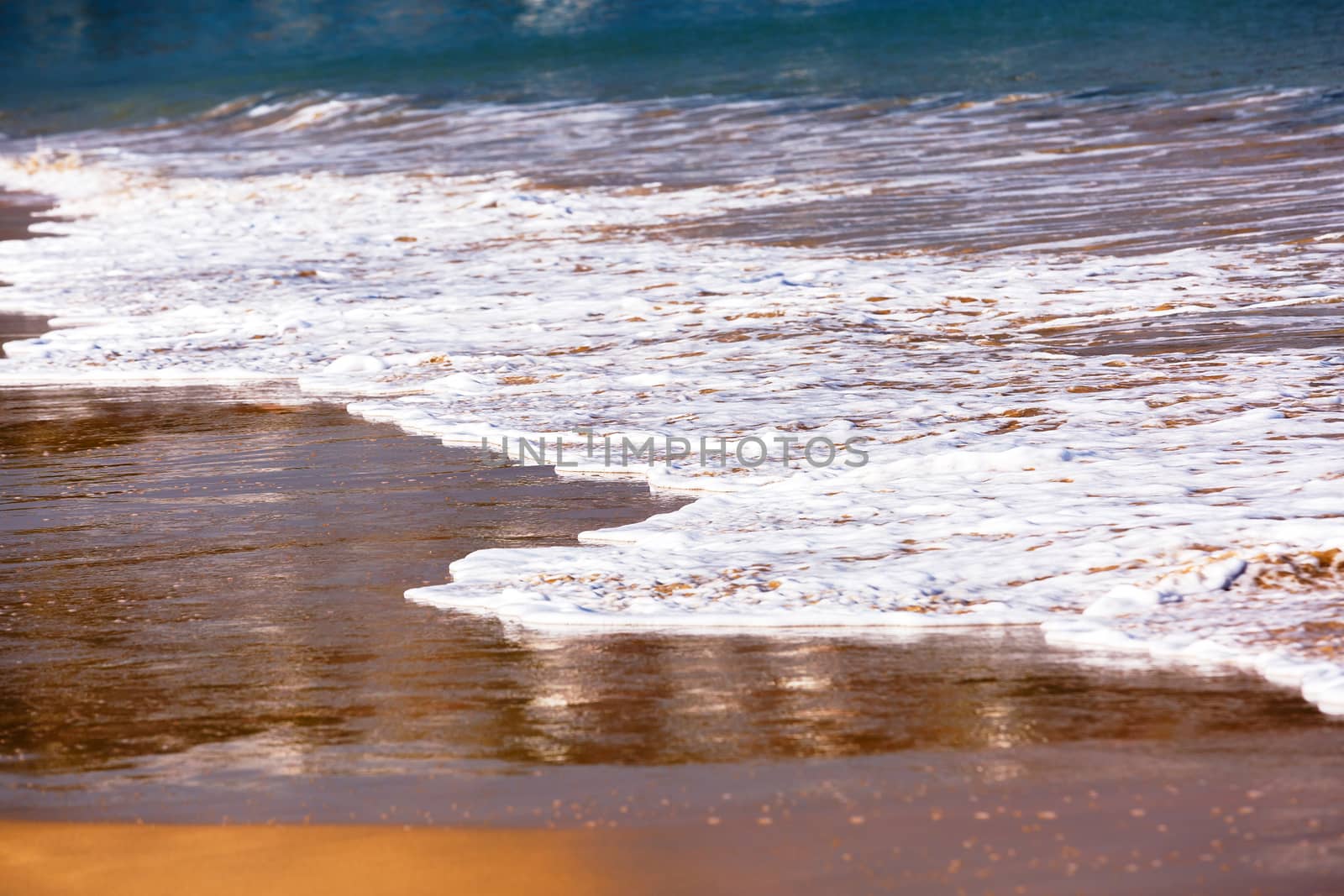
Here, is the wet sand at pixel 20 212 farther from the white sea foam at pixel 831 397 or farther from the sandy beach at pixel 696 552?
the sandy beach at pixel 696 552

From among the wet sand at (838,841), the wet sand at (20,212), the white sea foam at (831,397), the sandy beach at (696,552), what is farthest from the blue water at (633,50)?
the wet sand at (838,841)

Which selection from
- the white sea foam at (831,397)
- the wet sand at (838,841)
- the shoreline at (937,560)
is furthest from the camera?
the white sea foam at (831,397)

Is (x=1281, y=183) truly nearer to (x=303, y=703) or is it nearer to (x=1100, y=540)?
(x=1100, y=540)

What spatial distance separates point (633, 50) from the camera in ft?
177

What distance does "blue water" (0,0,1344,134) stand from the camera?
1420 inches

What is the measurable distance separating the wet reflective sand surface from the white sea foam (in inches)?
13.1

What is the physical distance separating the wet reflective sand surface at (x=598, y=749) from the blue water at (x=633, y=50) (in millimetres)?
24964

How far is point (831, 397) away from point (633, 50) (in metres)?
47.9

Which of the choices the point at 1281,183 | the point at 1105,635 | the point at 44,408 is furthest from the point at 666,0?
the point at 1105,635

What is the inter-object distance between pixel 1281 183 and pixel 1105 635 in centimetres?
1215

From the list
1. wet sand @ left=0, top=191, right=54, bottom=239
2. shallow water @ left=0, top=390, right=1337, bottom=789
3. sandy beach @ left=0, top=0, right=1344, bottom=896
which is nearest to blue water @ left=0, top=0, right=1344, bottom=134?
wet sand @ left=0, top=191, right=54, bottom=239

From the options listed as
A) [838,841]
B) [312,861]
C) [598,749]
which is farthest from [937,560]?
[312,861]

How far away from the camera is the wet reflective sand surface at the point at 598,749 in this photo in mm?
3273

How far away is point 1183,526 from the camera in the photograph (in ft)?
17.7
